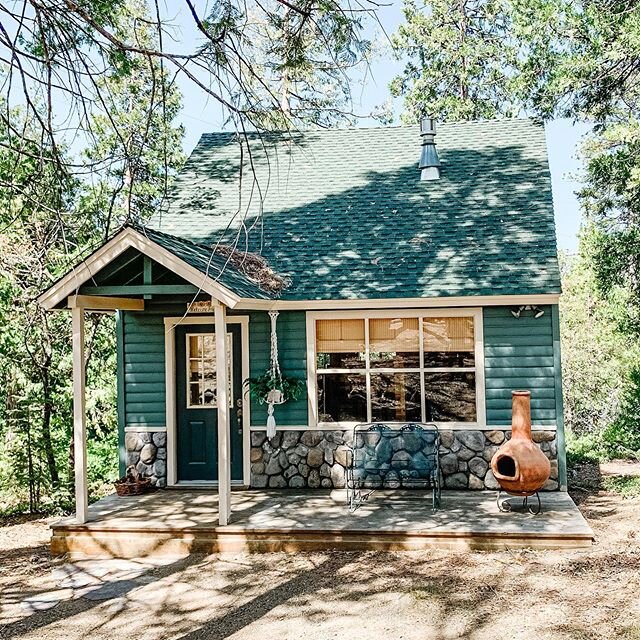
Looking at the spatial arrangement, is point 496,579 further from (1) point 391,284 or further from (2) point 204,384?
(2) point 204,384

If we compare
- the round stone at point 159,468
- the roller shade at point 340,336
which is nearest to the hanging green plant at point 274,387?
the roller shade at point 340,336

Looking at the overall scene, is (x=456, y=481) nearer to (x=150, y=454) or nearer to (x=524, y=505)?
(x=524, y=505)

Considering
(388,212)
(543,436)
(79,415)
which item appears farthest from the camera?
(388,212)

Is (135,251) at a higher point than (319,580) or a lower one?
higher

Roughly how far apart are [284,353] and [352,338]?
2.75ft

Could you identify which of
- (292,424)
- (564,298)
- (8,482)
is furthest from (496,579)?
(564,298)

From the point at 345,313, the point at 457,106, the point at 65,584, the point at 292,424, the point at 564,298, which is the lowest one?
the point at 65,584

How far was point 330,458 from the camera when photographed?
887 centimetres

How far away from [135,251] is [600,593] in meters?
5.16

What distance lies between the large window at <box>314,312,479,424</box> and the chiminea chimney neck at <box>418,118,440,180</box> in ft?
8.71

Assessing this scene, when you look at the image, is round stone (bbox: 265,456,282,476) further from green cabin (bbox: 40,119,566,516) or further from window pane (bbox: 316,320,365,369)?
window pane (bbox: 316,320,365,369)

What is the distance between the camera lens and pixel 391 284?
8750 mm

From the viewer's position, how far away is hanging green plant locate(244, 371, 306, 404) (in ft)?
28.4

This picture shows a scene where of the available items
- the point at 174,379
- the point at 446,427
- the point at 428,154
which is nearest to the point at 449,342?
the point at 446,427
